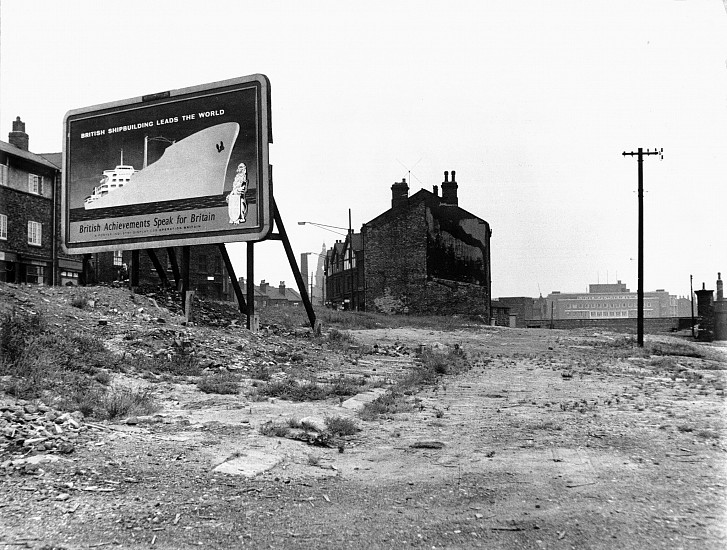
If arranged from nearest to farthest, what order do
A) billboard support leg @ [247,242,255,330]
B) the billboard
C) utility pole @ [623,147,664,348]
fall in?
the billboard → billboard support leg @ [247,242,255,330] → utility pole @ [623,147,664,348]

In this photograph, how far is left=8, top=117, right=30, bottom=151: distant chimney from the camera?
3316cm

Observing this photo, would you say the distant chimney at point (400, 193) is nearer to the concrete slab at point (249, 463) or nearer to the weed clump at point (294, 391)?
the weed clump at point (294, 391)

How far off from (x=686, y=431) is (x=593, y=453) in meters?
1.53

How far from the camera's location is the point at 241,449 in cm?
536

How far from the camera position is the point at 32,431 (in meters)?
5.07

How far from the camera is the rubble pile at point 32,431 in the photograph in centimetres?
468

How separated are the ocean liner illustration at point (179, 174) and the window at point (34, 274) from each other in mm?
15204

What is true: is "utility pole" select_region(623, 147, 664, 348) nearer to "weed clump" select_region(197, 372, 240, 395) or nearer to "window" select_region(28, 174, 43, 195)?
→ "weed clump" select_region(197, 372, 240, 395)

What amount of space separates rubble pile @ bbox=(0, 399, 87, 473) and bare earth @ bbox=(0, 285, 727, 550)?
0.12 meters

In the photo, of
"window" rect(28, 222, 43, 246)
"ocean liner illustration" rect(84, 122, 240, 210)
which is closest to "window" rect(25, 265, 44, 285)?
"window" rect(28, 222, 43, 246)

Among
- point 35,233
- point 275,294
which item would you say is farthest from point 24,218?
point 275,294

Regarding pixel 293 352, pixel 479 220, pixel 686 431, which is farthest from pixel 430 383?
pixel 479 220

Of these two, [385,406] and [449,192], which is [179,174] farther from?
[449,192]

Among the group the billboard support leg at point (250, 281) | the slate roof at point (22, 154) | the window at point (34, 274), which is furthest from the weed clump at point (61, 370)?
the slate roof at point (22, 154)
